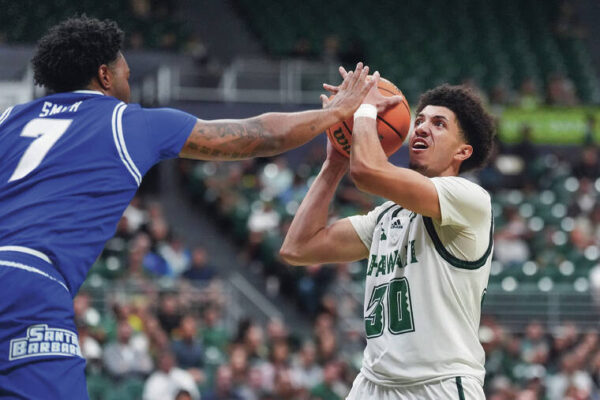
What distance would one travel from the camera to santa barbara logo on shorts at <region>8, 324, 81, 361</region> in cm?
344

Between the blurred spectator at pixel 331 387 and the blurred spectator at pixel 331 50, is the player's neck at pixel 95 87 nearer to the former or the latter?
the blurred spectator at pixel 331 387

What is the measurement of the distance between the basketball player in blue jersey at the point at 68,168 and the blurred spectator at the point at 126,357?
698 centimetres

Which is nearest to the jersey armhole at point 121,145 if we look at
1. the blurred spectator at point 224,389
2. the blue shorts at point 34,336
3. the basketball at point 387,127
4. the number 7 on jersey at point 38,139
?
the number 7 on jersey at point 38,139

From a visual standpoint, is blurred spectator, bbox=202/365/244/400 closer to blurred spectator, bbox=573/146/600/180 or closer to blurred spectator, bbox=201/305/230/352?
blurred spectator, bbox=201/305/230/352

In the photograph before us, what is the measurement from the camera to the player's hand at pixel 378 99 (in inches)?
182

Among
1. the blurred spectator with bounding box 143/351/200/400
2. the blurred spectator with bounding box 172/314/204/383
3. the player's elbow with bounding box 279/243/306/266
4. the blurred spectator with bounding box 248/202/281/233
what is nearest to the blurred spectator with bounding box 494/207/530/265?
the blurred spectator with bounding box 248/202/281/233

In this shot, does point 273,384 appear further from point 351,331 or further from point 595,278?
point 595,278

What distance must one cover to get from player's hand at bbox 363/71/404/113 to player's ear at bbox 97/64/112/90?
4.14 feet

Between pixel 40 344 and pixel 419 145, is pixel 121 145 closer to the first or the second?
pixel 40 344

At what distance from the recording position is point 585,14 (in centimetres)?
2553

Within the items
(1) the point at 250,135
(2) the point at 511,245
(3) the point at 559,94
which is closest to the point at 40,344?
(1) the point at 250,135

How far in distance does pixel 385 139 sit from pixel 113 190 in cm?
158

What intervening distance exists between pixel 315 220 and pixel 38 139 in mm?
1784

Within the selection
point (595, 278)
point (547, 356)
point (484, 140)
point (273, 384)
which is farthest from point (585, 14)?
point (484, 140)
